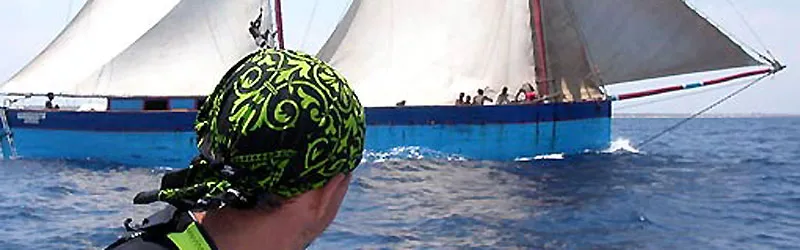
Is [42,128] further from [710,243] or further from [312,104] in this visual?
[312,104]

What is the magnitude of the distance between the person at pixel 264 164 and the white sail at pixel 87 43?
23.7 metres

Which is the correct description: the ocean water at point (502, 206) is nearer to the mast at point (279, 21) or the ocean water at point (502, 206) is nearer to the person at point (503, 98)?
the person at point (503, 98)

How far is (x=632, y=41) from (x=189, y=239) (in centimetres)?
2453

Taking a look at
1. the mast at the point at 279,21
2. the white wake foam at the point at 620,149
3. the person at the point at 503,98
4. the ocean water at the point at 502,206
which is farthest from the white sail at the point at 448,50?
the ocean water at the point at 502,206

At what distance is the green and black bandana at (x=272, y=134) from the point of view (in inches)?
72.4

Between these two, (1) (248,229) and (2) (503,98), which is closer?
(1) (248,229)

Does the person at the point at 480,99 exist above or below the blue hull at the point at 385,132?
above

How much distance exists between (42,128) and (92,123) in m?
1.55

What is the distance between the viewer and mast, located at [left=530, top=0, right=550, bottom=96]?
25395 mm

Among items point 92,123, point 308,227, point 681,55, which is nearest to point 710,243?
point 308,227

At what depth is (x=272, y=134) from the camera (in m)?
1.84

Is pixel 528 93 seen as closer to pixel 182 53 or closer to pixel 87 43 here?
pixel 182 53

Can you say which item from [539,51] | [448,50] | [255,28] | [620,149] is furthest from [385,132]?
[620,149]

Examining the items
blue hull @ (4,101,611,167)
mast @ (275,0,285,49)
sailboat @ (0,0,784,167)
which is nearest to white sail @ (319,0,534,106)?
sailboat @ (0,0,784,167)
